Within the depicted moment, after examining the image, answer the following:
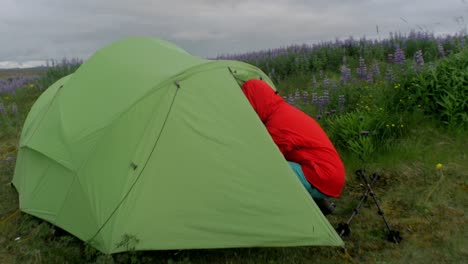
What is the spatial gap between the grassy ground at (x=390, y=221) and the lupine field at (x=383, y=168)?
10 millimetres

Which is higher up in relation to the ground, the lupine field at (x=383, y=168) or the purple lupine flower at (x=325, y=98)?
the purple lupine flower at (x=325, y=98)

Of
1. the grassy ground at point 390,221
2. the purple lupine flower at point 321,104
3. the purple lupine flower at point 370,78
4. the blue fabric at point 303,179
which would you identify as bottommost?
the grassy ground at point 390,221

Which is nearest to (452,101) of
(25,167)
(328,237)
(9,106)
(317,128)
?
(317,128)

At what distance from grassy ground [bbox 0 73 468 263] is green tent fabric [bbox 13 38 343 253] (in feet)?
0.99

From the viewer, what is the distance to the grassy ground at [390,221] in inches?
153

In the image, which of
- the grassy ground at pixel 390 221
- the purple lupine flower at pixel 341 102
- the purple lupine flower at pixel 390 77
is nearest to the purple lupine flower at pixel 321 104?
the purple lupine flower at pixel 341 102

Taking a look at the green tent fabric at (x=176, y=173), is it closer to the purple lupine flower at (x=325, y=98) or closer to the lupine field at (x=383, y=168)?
the lupine field at (x=383, y=168)

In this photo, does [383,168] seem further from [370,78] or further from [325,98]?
[370,78]

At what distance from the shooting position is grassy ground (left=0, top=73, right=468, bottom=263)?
3895 millimetres

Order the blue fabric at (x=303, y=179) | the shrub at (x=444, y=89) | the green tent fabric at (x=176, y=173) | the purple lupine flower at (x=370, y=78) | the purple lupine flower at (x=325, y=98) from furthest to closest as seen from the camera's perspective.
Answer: the purple lupine flower at (x=370, y=78)
the purple lupine flower at (x=325, y=98)
the shrub at (x=444, y=89)
the blue fabric at (x=303, y=179)
the green tent fabric at (x=176, y=173)

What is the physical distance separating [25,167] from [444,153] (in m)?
5.54

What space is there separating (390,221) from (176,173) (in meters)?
2.51

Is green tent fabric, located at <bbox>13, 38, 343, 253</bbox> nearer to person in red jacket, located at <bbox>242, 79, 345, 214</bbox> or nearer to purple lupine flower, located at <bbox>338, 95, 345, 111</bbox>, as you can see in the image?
person in red jacket, located at <bbox>242, 79, 345, 214</bbox>

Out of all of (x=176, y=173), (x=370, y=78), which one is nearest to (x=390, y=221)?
(x=176, y=173)
